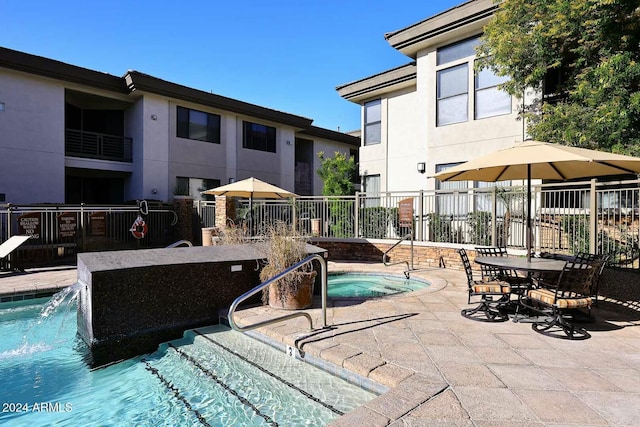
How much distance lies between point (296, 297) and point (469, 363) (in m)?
2.76

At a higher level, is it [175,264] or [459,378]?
[175,264]

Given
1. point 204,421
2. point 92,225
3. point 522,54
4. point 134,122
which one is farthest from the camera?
point 134,122

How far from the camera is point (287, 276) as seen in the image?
228 inches

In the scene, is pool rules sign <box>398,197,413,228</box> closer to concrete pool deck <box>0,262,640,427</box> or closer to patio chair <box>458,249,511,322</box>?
concrete pool deck <box>0,262,640,427</box>

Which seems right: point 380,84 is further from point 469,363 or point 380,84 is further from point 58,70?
point 469,363

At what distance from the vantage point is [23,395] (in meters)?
3.87

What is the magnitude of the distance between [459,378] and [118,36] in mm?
15512

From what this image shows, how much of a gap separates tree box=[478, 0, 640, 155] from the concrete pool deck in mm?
4622

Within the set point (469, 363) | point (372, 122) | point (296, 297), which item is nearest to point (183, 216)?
point (372, 122)

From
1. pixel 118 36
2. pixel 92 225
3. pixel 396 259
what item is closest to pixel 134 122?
pixel 118 36

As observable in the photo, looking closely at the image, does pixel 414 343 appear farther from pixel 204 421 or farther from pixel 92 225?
pixel 92 225

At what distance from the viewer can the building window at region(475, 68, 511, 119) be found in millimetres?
12000

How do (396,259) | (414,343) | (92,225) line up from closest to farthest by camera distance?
1. (414,343)
2. (396,259)
3. (92,225)

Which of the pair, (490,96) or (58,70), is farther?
(58,70)
